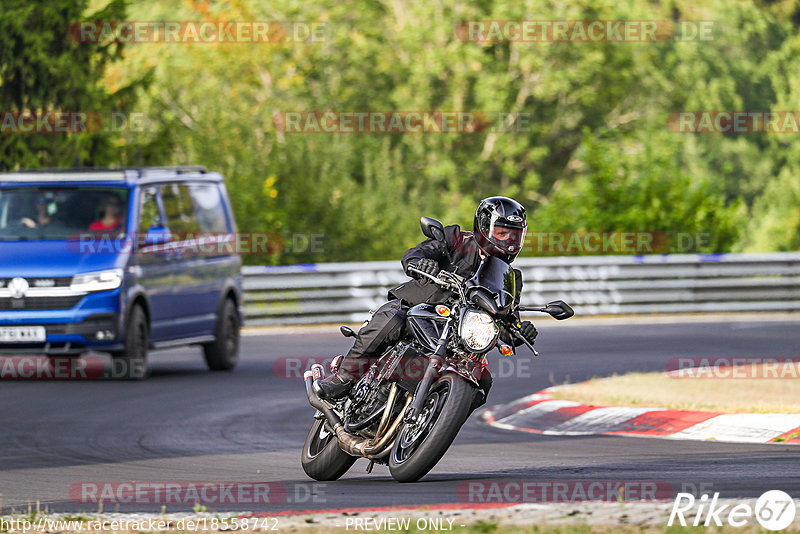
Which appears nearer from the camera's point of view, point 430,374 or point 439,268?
point 430,374

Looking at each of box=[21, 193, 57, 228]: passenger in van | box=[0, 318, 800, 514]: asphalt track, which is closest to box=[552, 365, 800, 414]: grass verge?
box=[0, 318, 800, 514]: asphalt track

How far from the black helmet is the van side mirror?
8483mm

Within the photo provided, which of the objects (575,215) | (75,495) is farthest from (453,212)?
(75,495)

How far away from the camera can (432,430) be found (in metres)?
8.05

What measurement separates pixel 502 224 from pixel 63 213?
901 centimetres

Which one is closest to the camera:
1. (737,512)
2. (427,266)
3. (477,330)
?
(737,512)

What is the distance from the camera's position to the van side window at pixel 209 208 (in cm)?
1772

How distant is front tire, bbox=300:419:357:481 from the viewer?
9.08 meters

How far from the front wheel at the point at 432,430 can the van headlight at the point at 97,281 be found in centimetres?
782
